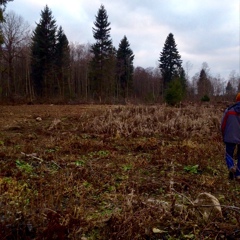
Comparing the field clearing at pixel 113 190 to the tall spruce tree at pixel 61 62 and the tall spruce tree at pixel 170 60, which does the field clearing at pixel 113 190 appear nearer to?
the tall spruce tree at pixel 61 62

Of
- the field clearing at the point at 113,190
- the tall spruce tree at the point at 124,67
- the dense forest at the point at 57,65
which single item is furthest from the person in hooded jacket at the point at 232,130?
the tall spruce tree at the point at 124,67

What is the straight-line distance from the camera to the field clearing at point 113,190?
310 centimetres

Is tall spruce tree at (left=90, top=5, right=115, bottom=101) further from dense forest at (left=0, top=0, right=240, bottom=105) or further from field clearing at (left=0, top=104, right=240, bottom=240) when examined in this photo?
field clearing at (left=0, top=104, right=240, bottom=240)

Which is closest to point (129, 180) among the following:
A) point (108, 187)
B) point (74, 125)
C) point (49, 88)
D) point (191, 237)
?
point (108, 187)

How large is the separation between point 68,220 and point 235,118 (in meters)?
4.06

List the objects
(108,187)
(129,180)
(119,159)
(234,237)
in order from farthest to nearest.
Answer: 1. (119,159)
2. (129,180)
3. (108,187)
4. (234,237)

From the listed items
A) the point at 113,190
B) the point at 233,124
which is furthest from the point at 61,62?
the point at 113,190

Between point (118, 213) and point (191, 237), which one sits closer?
point (191, 237)

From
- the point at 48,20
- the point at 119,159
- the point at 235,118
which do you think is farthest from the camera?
the point at 48,20

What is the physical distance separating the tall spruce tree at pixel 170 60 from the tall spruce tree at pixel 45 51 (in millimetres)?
21089

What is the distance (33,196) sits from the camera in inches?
156

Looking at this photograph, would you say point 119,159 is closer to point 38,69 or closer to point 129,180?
point 129,180

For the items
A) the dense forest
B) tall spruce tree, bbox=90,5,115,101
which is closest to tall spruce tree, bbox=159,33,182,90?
the dense forest

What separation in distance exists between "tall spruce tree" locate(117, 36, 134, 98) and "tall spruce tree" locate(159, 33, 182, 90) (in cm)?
644
